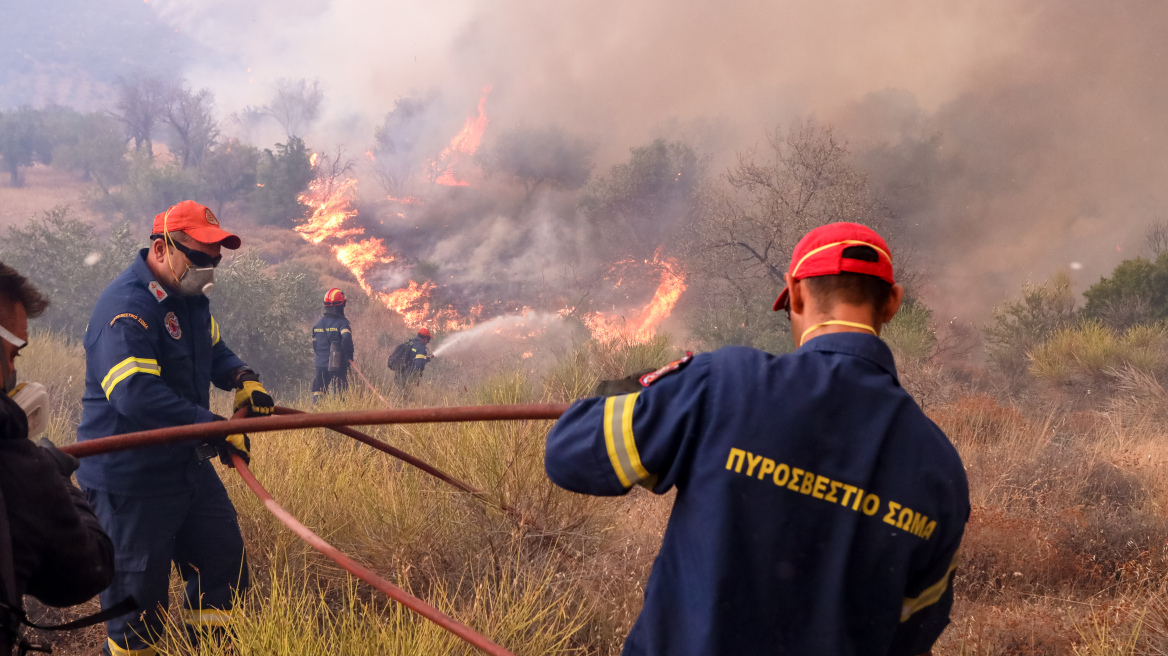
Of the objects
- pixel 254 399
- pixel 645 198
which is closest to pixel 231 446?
pixel 254 399

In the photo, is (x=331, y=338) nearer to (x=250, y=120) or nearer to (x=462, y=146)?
(x=462, y=146)

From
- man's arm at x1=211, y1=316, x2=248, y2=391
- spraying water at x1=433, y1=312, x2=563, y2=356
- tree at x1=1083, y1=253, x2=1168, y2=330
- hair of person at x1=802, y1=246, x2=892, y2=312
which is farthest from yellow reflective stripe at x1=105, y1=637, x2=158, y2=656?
tree at x1=1083, y1=253, x2=1168, y2=330

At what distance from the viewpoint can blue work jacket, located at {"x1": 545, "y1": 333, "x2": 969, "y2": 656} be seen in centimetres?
117

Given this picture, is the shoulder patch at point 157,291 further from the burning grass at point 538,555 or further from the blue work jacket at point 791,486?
the blue work jacket at point 791,486

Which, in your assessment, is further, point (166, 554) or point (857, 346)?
point (166, 554)

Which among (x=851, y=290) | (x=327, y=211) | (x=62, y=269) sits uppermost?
(x=327, y=211)

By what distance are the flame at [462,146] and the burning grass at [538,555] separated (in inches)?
1378

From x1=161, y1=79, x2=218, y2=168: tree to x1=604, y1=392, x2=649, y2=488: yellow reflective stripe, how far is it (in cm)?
4081

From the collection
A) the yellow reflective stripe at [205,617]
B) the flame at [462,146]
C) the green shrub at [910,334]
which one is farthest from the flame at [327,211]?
the yellow reflective stripe at [205,617]

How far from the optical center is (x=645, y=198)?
26.7m

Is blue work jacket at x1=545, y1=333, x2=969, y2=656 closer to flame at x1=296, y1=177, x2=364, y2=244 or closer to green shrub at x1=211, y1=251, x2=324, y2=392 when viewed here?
green shrub at x1=211, y1=251, x2=324, y2=392

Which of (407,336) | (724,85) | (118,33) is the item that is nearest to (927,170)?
(724,85)

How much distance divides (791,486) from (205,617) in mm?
2644

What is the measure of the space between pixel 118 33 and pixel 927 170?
8694 centimetres
